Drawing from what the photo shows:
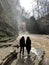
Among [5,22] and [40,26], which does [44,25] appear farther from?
[5,22]

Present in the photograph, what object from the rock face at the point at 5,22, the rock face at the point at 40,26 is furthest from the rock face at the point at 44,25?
the rock face at the point at 5,22

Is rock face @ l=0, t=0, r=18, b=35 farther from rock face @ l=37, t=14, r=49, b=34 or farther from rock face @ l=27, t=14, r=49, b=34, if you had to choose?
rock face @ l=27, t=14, r=49, b=34

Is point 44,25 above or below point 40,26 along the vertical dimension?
above

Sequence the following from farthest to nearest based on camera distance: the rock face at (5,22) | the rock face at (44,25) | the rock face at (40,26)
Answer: the rock face at (40,26), the rock face at (44,25), the rock face at (5,22)

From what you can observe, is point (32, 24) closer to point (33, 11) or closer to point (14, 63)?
point (33, 11)

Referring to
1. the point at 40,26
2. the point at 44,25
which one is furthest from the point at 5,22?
the point at 40,26

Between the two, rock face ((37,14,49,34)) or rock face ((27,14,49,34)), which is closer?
rock face ((37,14,49,34))

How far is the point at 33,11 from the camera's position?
6144 cm

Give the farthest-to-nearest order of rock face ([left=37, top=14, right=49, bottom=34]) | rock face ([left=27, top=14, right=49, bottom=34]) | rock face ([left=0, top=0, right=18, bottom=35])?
rock face ([left=27, top=14, right=49, bottom=34]), rock face ([left=37, top=14, right=49, bottom=34]), rock face ([left=0, top=0, right=18, bottom=35])

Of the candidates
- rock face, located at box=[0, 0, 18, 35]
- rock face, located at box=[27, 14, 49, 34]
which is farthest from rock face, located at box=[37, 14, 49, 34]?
rock face, located at box=[0, 0, 18, 35]

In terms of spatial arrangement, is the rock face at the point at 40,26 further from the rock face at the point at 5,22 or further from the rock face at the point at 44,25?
the rock face at the point at 5,22

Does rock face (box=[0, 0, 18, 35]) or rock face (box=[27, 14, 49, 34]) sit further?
rock face (box=[27, 14, 49, 34])

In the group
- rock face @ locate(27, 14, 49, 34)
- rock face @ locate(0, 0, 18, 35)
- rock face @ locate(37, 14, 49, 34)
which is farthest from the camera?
rock face @ locate(27, 14, 49, 34)

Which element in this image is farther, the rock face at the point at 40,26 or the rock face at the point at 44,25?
the rock face at the point at 40,26
